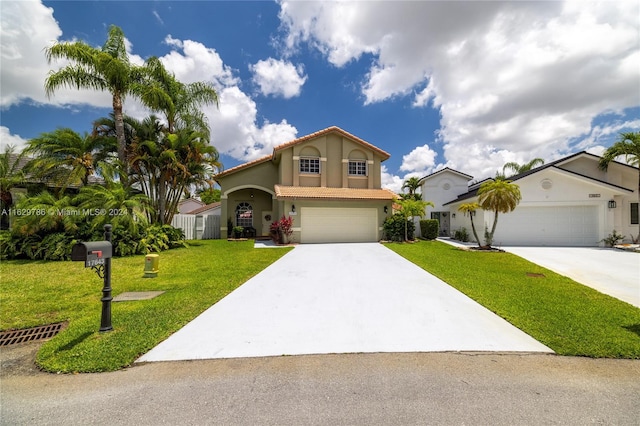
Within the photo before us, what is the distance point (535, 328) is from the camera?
15.3 feet

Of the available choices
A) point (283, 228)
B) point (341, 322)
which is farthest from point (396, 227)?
point (341, 322)

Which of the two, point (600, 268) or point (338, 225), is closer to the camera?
point (600, 268)

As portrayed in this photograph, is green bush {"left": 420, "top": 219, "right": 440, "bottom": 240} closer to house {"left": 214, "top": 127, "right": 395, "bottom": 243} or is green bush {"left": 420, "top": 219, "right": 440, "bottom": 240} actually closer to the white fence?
house {"left": 214, "top": 127, "right": 395, "bottom": 243}

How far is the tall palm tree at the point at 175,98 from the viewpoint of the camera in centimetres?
1421

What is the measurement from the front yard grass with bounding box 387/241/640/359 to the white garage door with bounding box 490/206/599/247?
770cm

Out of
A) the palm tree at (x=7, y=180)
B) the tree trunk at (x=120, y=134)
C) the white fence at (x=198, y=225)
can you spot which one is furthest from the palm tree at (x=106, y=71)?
the white fence at (x=198, y=225)

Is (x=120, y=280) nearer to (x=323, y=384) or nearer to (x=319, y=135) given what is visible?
(x=323, y=384)

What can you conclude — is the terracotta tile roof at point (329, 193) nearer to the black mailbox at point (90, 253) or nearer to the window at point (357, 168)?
the window at point (357, 168)

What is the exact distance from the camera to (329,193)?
17.5m

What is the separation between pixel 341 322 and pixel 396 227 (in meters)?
13.6

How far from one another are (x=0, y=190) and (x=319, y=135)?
683 inches

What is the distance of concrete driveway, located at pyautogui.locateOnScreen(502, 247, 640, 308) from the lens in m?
7.29

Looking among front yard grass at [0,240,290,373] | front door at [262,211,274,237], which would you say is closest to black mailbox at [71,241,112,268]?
front yard grass at [0,240,290,373]

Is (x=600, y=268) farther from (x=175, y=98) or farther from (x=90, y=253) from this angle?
(x=175, y=98)
